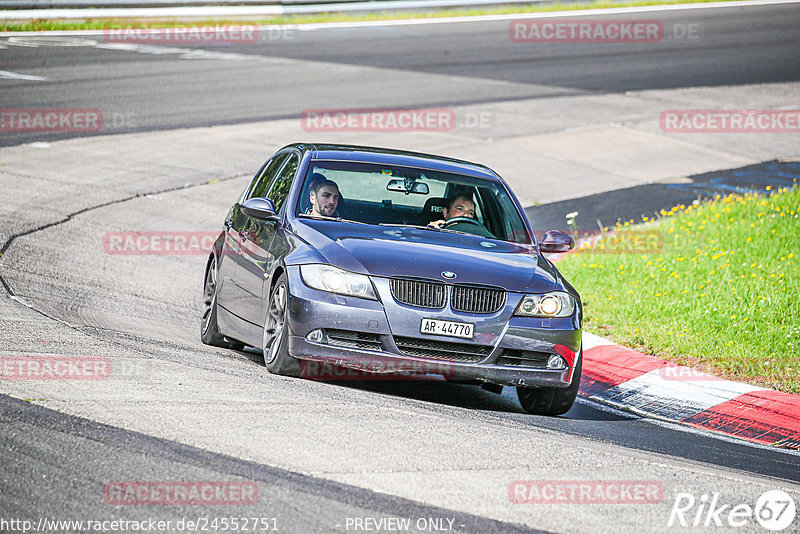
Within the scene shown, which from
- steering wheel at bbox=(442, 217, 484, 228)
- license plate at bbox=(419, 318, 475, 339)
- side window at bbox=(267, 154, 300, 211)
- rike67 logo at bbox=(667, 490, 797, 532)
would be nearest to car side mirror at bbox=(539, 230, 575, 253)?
steering wheel at bbox=(442, 217, 484, 228)

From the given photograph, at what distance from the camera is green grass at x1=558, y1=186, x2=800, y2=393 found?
991cm

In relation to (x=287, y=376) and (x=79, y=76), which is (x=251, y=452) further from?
(x=79, y=76)

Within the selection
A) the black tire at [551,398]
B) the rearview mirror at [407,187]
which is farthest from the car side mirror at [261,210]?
the black tire at [551,398]

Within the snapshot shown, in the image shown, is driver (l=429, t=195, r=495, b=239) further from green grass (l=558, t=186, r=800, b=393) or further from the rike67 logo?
the rike67 logo

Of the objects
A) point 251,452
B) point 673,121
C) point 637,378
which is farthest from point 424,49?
point 251,452

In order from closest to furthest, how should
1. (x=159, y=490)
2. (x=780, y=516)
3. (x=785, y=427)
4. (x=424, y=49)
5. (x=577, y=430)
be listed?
(x=159, y=490) → (x=780, y=516) → (x=577, y=430) → (x=785, y=427) → (x=424, y=49)

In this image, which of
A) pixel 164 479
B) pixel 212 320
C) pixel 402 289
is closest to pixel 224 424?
pixel 164 479

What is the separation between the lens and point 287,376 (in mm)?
7629

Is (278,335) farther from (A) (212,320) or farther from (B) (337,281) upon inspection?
(A) (212,320)

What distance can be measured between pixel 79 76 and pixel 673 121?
1170 cm

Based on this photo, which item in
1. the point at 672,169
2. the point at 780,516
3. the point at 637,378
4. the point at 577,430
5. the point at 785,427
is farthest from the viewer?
the point at 672,169

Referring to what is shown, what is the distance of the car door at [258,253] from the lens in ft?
27.2

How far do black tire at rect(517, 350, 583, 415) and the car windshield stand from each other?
128cm

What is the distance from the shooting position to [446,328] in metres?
7.32
